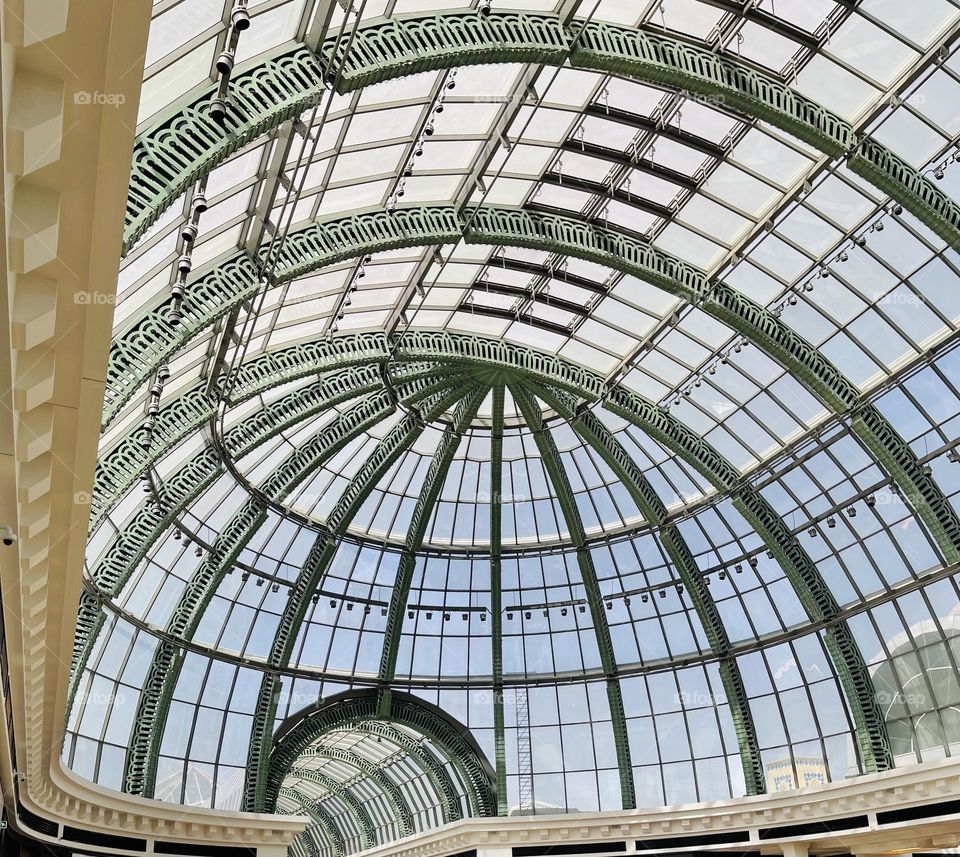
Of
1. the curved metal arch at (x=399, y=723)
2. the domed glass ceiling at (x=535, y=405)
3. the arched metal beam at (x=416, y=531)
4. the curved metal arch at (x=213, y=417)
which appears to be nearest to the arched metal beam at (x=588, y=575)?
the domed glass ceiling at (x=535, y=405)

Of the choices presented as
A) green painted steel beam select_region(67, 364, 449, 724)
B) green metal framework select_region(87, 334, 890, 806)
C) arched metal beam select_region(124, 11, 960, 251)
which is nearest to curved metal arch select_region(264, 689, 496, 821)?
green metal framework select_region(87, 334, 890, 806)

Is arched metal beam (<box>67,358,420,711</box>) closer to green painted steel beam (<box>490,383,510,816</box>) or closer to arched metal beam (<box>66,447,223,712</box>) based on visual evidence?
arched metal beam (<box>66,447,223,712</box>)

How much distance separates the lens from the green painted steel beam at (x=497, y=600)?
36.1 metres

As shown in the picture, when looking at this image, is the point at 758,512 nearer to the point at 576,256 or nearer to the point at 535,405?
the point at 535,405

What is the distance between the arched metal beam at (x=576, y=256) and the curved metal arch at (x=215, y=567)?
175 inches

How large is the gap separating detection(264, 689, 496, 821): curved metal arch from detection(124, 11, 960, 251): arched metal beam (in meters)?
25.8

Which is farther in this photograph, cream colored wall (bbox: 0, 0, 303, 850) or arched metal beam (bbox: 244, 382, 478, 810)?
arched metal beam (bbox: 244, 382, 478, 810)

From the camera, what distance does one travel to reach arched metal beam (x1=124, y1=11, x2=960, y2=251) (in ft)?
48.0

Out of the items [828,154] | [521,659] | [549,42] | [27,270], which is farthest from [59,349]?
[521,659]

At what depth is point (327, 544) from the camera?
35844 mm

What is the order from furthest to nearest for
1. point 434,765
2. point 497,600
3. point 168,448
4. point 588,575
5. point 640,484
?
point 434,765 < point 497,600 < point 588,575 < point 640,484 < point 168,448

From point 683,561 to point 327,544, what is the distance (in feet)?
44.7

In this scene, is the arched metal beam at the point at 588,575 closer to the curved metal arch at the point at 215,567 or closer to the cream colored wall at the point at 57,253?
the curved metal arch at the point at 215,567

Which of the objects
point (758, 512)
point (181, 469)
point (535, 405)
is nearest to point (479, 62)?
point (181, 469)
